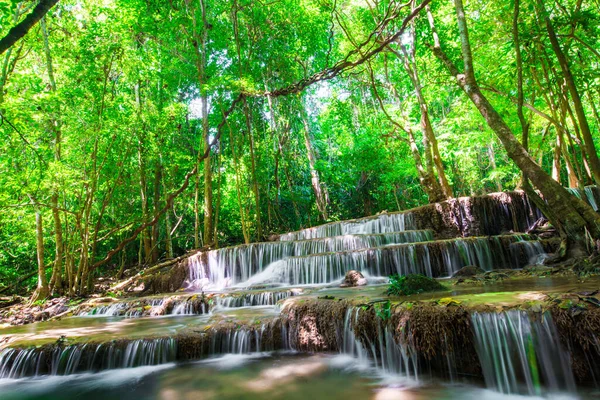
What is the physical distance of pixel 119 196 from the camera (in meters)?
15.5

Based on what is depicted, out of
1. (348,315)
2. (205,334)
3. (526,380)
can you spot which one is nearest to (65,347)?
(205,334)

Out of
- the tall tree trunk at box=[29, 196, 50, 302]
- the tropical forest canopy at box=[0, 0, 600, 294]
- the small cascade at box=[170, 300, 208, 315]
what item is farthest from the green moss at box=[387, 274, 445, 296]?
the tall tree trunk at box=[29, 196, 50, 302]

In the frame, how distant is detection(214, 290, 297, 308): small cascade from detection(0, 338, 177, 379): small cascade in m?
2.49

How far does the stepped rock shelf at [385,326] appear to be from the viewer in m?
3.07

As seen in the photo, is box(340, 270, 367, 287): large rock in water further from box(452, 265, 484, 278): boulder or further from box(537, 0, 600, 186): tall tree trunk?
box(537, 0, 600, 186): tall tree trunk

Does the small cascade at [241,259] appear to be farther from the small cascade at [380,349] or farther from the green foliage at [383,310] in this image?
the green foliage at [383,310]

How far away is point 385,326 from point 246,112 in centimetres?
1220

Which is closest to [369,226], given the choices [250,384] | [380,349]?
[380,349]

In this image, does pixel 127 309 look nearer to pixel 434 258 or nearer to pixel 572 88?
pixel 434 258

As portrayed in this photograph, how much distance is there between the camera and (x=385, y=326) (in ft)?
12.8

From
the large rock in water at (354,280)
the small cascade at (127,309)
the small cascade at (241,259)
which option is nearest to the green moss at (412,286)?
the large rock in water at (354,280)

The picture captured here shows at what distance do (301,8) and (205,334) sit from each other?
14348mm

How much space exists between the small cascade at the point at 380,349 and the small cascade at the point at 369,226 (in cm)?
836

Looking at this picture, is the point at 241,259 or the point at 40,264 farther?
the point at 241,259
